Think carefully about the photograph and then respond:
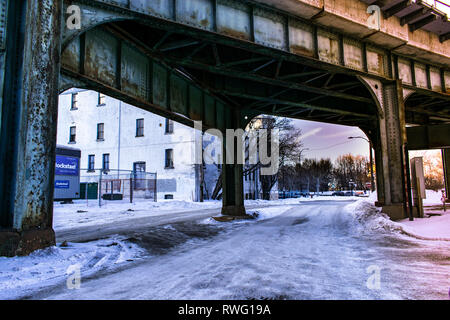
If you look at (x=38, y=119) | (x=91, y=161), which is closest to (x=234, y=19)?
(x=38, y=119)

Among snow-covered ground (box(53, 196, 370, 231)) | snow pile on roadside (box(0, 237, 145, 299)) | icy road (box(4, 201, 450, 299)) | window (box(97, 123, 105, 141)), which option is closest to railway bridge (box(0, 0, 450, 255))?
snow pile on roadside (box(0, 237, 145, 299))

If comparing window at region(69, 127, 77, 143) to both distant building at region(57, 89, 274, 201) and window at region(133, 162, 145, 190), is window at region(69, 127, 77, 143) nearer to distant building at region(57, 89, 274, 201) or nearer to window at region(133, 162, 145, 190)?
distant building at region(57, 89, 274, 201)

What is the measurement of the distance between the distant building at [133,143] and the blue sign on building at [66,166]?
6.73 m

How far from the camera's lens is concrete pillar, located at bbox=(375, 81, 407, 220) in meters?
12.5

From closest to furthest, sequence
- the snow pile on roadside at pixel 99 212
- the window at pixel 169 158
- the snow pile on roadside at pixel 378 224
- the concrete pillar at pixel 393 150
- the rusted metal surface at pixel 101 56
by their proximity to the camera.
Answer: the rusted metal surface at pixel 101 56, the snow pile on roadside at pixel 378 224, the concrete pillar at pixel 393 150, the snow pile on roadside at pixel 99 212, the window at pixel 169 158

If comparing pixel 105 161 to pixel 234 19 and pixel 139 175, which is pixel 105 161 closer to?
pixel 139 175

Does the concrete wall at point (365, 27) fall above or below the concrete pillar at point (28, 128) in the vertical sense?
above

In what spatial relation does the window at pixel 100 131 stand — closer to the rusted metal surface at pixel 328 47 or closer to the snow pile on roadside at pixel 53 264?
the rusted metal surface at pixel 328 47

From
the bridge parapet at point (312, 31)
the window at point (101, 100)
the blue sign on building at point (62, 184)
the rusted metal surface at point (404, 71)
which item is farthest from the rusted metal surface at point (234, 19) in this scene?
the window at point (101, 100)

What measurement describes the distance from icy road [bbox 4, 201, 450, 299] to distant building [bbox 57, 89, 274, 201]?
22879 millimetres

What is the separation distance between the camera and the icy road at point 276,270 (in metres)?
4.02

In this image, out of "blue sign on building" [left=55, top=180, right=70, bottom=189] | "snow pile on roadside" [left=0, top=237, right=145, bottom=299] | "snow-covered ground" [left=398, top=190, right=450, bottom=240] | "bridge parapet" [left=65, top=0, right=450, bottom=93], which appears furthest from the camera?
"blue sign on building" [left=55, top=180, right=70, bottom=189]

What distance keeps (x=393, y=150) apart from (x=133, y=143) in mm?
27834

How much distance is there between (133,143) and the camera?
34.5 m
